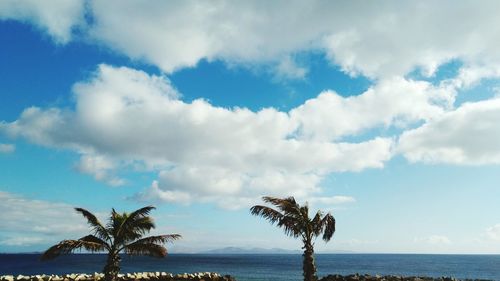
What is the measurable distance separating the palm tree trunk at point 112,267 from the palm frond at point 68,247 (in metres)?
0.66

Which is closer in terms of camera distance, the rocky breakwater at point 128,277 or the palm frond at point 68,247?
the palm frond at point 68,247

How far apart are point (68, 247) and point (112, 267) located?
8.27 feet

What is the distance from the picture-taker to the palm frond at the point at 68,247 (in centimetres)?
1816

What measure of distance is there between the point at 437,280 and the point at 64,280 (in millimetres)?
28501

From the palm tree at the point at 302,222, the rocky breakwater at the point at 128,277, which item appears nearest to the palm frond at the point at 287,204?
the palm tree at the point at 302,222

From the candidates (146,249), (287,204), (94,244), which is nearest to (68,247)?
(94,244)

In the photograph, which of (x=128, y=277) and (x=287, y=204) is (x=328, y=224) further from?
(x=128, y=277)

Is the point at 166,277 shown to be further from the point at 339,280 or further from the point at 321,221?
the point at 321,221

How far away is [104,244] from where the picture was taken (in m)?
20.3

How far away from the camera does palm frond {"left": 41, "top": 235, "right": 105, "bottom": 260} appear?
1816 centimetres

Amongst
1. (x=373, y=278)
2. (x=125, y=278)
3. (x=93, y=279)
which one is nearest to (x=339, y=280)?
(x=373, y=278)

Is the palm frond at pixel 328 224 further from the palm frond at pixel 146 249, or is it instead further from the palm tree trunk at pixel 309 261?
the palm frond at pixel 146 249

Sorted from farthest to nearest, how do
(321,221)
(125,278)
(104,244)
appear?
1. (125,278)
2. (321,221)
3. (104,244)

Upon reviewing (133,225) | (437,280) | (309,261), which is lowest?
(437,280)
